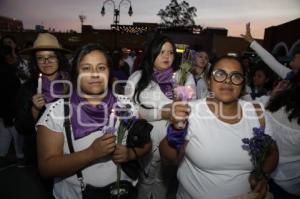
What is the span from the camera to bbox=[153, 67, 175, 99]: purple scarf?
427 centimetres

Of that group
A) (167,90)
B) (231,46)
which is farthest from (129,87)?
(231,46)

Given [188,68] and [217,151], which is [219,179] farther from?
[188,68]

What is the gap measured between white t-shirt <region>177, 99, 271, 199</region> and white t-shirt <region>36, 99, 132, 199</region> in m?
0.80

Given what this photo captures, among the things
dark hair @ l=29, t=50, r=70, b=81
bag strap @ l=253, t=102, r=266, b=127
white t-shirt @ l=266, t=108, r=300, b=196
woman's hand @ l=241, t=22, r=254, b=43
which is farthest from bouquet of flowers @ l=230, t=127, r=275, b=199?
woman's hand @ l=241, t=22, r=254, b=43

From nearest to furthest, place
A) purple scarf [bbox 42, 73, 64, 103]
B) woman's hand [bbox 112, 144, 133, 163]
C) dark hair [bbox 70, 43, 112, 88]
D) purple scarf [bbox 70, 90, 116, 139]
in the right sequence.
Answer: woman's hand [bbox 112, 144, 133, 163] < purple scarf [bbox 70, 90, 116, 139] < dark hair [bbox 70, 43, 112, 88] < purple scarf [bbox 42, 73, 64, 103]

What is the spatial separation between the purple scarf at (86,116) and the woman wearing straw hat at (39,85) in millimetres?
854

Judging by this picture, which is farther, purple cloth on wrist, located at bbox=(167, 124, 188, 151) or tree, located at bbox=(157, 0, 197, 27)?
tree, located at bbox=(157, 0, 197, 27)

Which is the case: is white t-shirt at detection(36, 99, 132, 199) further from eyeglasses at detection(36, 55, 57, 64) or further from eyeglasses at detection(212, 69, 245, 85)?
eyeglasses at detection(36, 55, 57, 64)

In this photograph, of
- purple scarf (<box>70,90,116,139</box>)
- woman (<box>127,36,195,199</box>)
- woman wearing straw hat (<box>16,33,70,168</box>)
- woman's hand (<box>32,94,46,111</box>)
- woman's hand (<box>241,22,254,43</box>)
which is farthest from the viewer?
woman's hand (<box>241,22,254,43</box>)

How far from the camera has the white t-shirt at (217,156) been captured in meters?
2.78

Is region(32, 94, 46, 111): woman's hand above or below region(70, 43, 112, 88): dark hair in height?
below

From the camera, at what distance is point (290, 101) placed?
3.21m

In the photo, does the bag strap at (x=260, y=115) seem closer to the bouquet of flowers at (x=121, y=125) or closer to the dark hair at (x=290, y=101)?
the dark hair at (x=290, y=101)

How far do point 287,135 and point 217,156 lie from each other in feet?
3.09
